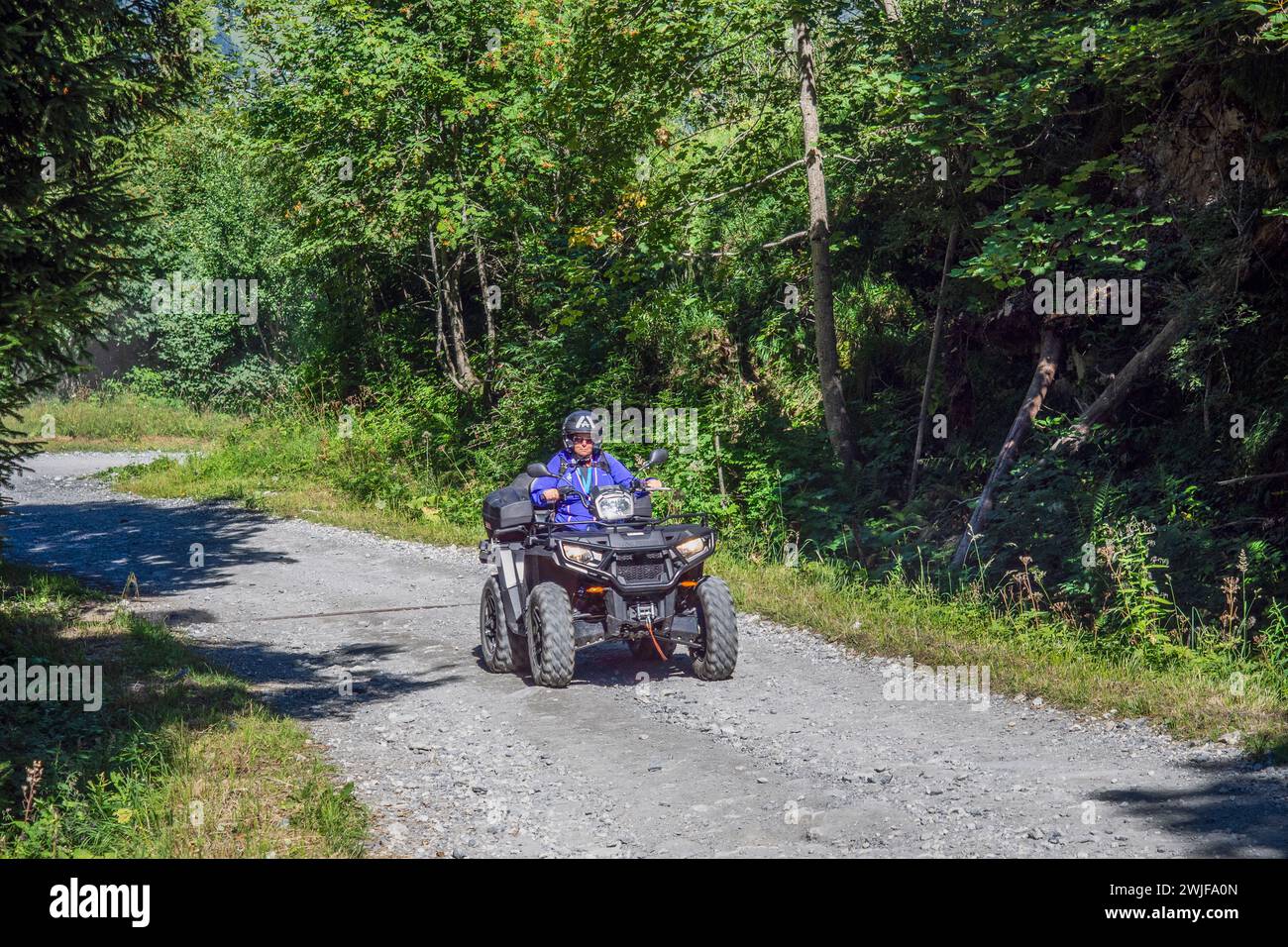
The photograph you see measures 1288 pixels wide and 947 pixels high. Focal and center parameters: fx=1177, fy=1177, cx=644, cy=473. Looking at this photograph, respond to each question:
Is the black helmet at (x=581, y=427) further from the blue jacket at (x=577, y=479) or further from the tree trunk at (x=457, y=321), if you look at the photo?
the tree trunk at (x=457, y=321)

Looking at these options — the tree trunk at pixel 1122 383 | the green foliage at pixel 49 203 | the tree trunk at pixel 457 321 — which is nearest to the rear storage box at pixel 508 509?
the green foliage at pixel 49 203

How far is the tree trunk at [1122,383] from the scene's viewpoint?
11938 millimetres

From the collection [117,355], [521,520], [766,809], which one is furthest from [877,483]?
[117,355]

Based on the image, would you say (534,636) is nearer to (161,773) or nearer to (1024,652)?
(161,773)

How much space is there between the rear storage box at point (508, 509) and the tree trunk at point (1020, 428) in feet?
15.9

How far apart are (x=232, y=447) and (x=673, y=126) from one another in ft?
43.6

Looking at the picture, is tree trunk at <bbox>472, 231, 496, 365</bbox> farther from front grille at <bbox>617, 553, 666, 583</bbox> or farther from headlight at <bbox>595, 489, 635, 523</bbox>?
front grille at <bbox>617, 553, 666, 583</bbox>

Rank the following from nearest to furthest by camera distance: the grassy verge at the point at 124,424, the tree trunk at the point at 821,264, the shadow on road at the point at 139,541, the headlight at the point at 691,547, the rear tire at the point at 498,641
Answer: the headlight at the point at 691,547, the rear tire at the point at 498,641, the tree trunk at the point at 821,264, the shadow on road at the point at 139,541, the grassy verge at the point at 124,424

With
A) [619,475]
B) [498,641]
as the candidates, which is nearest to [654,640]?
[498,641]

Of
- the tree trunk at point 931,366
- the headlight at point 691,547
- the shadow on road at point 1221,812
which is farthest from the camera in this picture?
the tree trunk at point 931,366

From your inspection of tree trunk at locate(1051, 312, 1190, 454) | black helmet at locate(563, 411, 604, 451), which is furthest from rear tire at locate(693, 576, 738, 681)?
tree trunk at locate(1051, 312, 1190, 454)

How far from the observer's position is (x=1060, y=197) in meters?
11.0

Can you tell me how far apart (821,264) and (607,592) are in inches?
299

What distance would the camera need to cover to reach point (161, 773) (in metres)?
7.20
